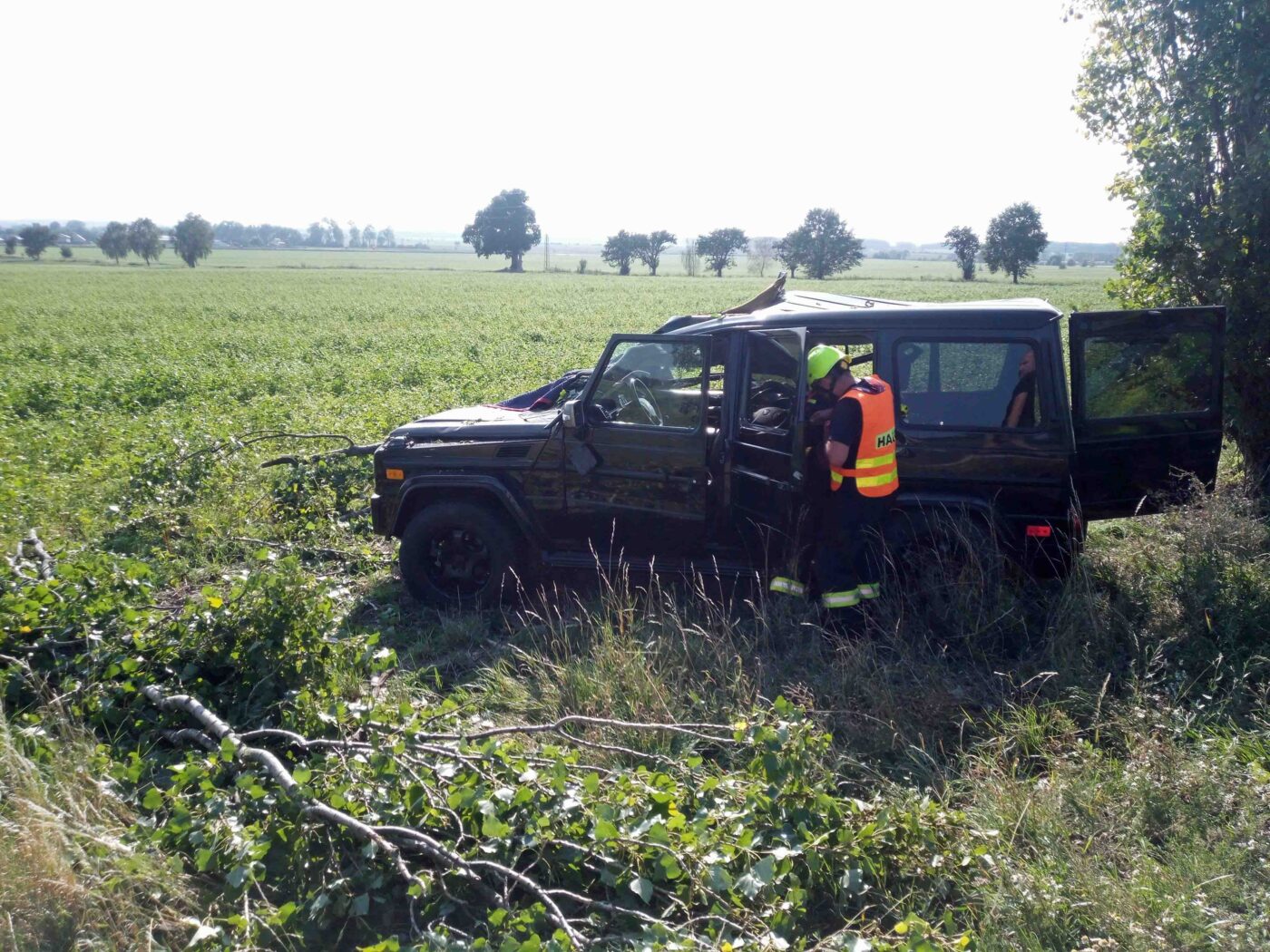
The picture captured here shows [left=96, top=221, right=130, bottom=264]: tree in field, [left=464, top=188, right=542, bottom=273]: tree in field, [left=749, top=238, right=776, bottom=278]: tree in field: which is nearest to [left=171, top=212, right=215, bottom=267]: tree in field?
[left=96, top=221, right=130, bottom=264]: tree in field

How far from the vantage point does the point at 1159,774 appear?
155 inches

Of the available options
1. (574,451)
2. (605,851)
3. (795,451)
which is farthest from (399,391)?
(605,851)

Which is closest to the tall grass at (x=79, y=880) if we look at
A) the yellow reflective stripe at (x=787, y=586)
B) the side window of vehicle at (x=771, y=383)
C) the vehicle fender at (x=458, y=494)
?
the vehicle fender at (x=458, y=494)

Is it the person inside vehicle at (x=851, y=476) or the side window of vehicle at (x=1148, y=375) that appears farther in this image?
the side window of vehicle at (x=1148, y=375)

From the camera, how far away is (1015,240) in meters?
70.3

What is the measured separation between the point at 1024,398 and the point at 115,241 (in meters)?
118

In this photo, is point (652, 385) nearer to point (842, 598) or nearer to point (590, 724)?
point (842, 598)

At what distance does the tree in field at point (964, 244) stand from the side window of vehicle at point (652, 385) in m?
74.6

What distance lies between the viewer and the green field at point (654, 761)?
3.21 m

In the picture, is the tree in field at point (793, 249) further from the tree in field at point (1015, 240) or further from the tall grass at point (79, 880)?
the tall grass at point (79, 880)

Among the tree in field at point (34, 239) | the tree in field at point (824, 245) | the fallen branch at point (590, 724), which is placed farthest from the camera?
the tree in field at point (34, 239)

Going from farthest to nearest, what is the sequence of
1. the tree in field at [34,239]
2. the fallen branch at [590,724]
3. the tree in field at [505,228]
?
the tree in field at [505,228], the tree in field at [34,239], the fallen branch at [590,724]

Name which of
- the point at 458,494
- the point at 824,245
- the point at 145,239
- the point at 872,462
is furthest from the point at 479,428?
the point at 145,239

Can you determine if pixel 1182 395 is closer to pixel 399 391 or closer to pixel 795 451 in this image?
pixel 795 451
